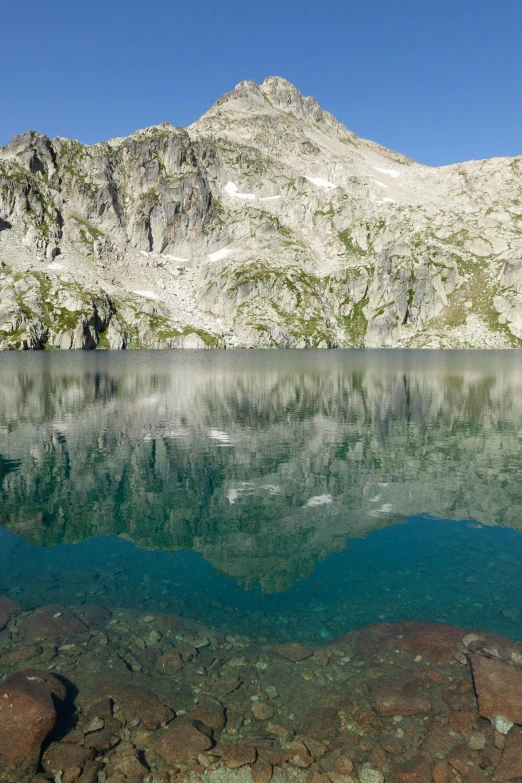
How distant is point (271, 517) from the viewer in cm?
2578

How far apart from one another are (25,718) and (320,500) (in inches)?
757

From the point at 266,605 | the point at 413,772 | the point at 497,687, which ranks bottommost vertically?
the point at 266,605

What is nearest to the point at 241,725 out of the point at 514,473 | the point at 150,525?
the point at 150,525

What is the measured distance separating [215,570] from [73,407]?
45.9m

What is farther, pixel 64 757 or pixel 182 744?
pixel 182 744

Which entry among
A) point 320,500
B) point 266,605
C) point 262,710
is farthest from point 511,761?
point 320,500

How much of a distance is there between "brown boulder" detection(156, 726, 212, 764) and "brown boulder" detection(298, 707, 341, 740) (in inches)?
93.3

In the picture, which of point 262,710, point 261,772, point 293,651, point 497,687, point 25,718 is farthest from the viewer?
point 293,651

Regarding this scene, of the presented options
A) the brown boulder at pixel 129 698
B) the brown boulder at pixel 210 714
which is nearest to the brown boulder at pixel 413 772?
the brown boulder at pixel 210 714

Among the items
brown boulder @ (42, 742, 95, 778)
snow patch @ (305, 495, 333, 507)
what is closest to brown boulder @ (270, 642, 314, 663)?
Result: brown boulder @ (42, 742, 95, 778)

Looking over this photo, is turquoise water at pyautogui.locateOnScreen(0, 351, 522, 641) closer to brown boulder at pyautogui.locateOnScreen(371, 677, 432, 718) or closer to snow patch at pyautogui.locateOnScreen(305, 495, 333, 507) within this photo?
snow patch at pyautogui.locateOnScreen(305, 495, 333, 507)

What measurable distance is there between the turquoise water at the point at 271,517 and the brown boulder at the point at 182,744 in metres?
4.55

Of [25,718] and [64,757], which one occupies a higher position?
[25,718]

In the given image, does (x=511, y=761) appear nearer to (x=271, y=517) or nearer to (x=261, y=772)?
(x=261, y=772)
